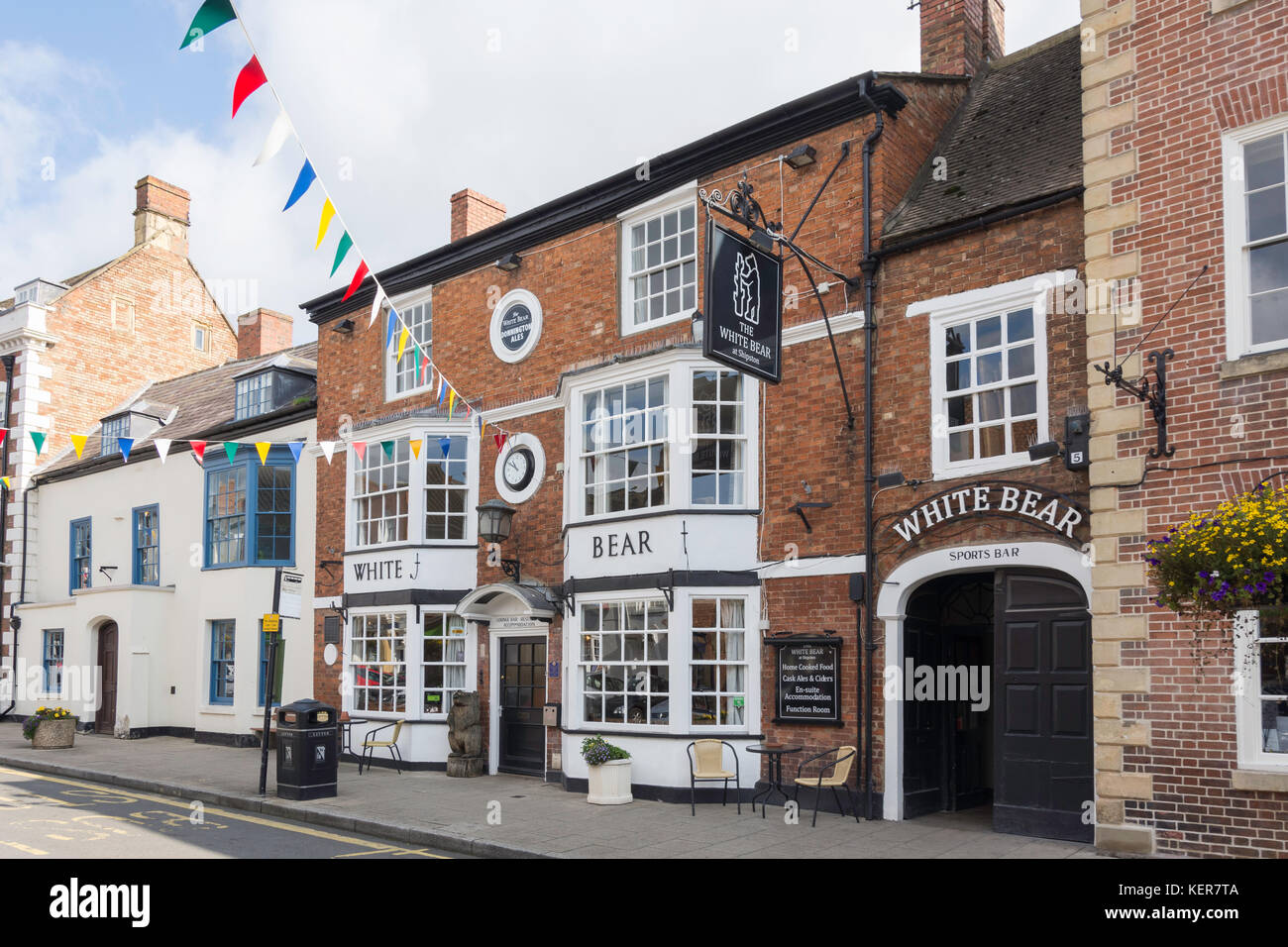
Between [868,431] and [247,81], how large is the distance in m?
7.29

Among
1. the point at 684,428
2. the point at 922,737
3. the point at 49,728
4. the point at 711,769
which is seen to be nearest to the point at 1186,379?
the point at 922,737

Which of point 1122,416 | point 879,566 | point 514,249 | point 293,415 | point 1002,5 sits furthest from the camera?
point 293,415

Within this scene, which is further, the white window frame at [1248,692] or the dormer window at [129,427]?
the dormer window at [129,427]

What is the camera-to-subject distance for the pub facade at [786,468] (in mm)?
10961

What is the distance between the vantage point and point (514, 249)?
16953 millimetres

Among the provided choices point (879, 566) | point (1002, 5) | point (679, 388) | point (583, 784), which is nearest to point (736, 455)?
point (679, 388)

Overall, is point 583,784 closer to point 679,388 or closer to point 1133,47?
point 679,388

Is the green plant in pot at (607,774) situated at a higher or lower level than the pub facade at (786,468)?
lower

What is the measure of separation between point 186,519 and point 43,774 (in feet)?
22.8

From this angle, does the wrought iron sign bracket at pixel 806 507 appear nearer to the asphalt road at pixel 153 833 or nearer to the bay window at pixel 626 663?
the bay window at pixel 626 663

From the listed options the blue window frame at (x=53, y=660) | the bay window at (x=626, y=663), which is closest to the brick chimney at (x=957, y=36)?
the bay window at (x=626, y=663)

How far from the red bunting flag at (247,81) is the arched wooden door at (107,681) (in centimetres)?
1683

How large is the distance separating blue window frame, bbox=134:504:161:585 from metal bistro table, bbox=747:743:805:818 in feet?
52.4

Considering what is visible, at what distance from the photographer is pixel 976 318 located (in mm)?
11578
